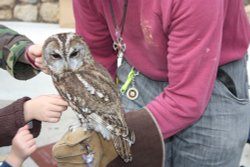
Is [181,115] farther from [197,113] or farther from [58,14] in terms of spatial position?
[58,14]

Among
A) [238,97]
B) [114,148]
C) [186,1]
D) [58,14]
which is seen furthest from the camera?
[58,14]

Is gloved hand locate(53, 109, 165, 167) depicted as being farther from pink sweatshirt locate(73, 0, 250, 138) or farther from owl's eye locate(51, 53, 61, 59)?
owl's eye locate(51, 53, 61, 59)

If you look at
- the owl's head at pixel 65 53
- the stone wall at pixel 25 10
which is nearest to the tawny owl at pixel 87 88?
the owl's head at pixel 65 53

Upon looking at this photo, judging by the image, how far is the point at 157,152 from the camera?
118cm

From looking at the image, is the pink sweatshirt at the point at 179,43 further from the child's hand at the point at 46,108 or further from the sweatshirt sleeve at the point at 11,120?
the sweatshirt sleeve at the point at 11,120

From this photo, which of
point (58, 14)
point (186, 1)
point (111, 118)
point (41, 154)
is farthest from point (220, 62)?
point (58, 14)

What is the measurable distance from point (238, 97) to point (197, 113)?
0.64 ft

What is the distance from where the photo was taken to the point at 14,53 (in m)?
1.43

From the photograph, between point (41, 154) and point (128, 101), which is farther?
point (41, 154)

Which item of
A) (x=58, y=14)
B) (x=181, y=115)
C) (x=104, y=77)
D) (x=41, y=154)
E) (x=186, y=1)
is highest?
(x=186, y=1)

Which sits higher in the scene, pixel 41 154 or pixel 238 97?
pixel 238 97

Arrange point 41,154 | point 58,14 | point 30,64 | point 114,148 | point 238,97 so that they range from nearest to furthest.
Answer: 1. point 114,148
2. point 238,97
3. point 30,64
4. point 41,154
5. point 58,14

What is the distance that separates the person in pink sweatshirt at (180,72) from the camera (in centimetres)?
105

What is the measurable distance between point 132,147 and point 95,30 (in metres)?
0.41
